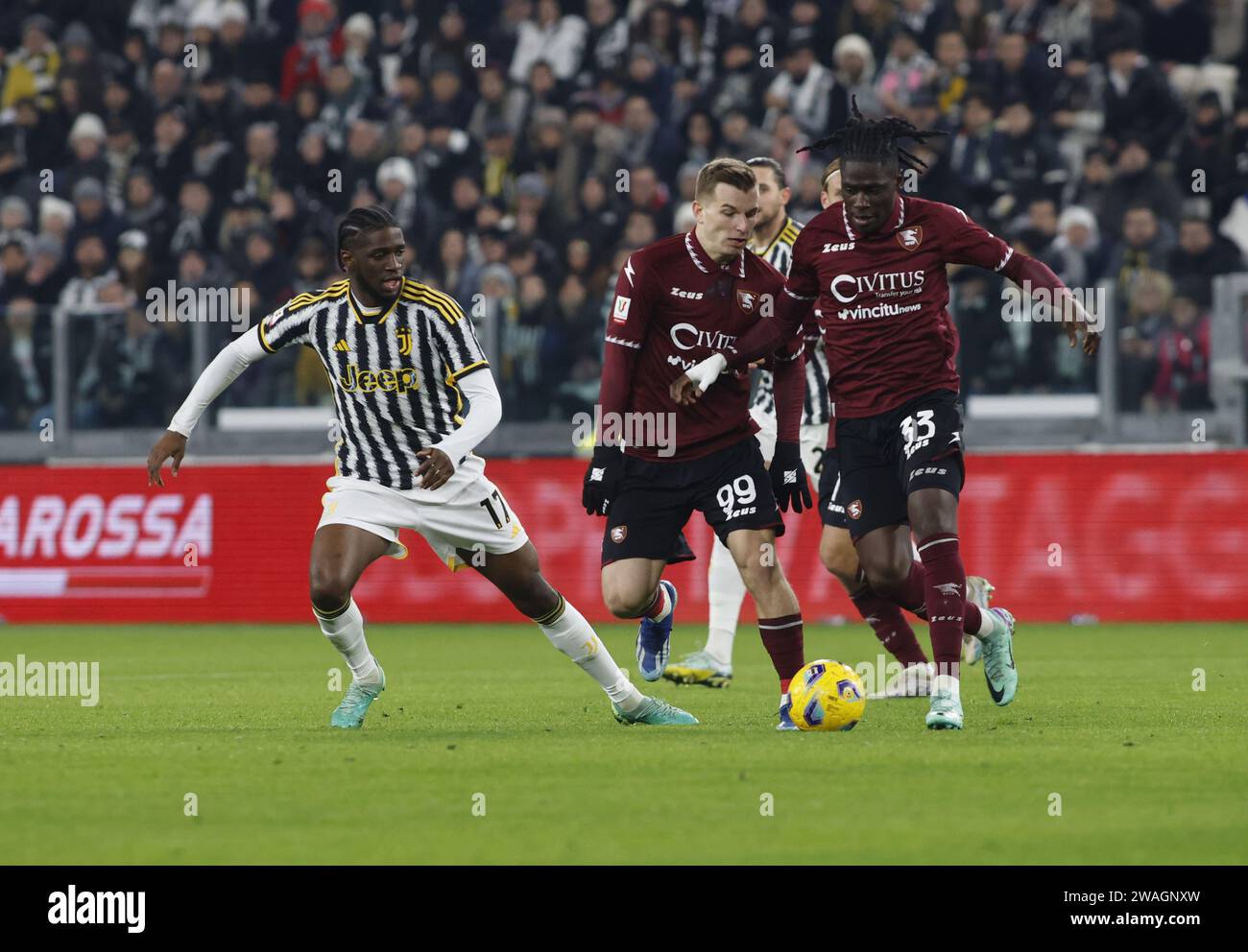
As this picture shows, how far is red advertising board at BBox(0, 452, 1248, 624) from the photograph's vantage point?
629 inches

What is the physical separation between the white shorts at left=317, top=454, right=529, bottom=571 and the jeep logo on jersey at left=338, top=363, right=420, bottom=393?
402 millimetres

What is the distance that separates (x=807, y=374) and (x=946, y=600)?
134 inches

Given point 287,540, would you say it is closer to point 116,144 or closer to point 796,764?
point 116,144

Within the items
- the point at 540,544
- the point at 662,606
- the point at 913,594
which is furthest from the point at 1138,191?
the point at 913,594

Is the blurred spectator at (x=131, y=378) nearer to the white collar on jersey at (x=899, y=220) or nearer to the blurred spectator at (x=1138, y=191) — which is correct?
the blurred spectator at (x=1138, y=191)

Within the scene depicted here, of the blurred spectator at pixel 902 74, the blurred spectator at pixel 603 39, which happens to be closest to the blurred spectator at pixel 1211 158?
the blurred spectator at pixel 902 74

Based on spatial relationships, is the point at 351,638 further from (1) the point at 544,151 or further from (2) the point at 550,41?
(2) the point at 550,41

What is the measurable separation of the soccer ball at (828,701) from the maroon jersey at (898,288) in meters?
1.14

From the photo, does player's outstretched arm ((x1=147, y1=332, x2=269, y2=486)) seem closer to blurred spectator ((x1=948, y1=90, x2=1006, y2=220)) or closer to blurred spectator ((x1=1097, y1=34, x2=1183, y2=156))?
blurred spectator ((x1=948, y1=90, x2=1006, y2=220))

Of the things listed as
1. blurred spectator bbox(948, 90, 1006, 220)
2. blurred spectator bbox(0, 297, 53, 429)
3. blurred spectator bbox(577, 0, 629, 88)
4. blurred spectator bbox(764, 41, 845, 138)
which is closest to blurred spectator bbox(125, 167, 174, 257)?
blurred spectator bbox(0, 297, 53, 429)

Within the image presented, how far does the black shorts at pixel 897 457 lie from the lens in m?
8.34

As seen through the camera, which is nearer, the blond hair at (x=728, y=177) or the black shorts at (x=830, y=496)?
the blond hair at (x=728, y=177)

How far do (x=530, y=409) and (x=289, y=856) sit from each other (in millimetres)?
11542
